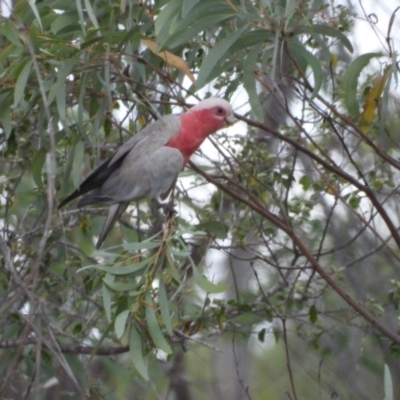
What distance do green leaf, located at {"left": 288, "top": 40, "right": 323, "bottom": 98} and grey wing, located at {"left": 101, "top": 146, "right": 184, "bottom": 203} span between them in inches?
21.3

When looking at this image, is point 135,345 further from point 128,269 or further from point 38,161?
point 38,161

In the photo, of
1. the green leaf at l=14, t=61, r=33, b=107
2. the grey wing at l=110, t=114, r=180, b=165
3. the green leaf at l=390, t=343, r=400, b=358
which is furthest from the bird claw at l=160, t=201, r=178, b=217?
the green leaf at l=390, t=343, r=400, b=358

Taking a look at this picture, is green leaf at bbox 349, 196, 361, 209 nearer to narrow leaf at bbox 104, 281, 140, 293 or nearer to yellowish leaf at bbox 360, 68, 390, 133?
yellowish leaf at bbox 360, 68, 390, 133

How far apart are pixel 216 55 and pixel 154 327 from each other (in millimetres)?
776

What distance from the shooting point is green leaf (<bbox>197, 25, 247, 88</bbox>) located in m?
2.25

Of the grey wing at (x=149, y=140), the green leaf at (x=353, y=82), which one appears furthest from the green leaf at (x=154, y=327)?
the green leaf at (x=353, y=82)

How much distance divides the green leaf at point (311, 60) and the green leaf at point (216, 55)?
212mm

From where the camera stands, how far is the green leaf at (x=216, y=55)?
2.25 m

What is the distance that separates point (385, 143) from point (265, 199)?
1.09 metres

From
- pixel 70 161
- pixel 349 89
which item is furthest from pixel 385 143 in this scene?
pixel 70 161

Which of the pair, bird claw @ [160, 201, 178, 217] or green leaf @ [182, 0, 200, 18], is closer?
green leaf @ [182, 0, 200, 18]

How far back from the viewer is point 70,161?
8.56ft

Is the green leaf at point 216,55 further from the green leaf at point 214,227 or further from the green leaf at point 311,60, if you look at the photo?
the green leaf at point 214,227

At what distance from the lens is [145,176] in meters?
2.67
